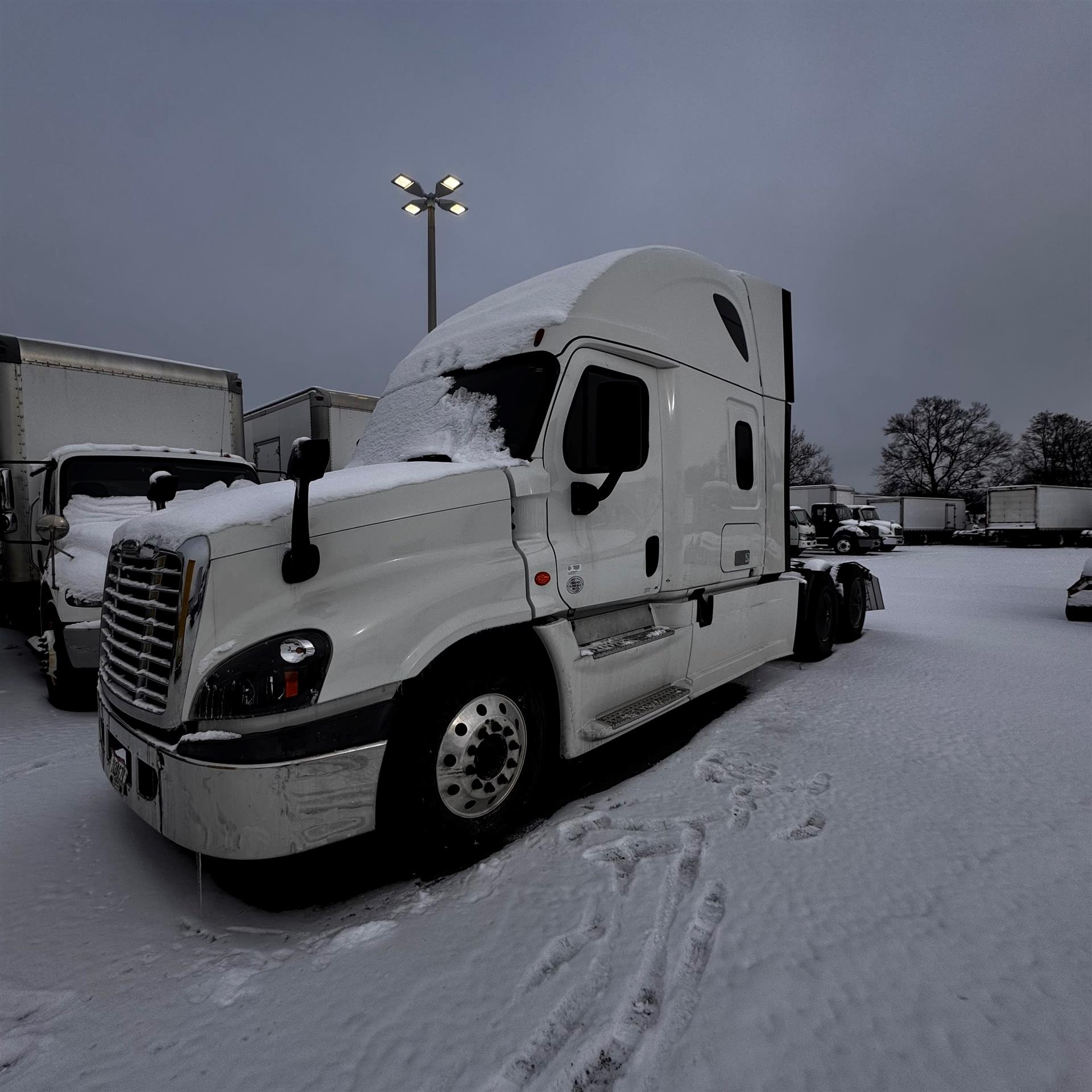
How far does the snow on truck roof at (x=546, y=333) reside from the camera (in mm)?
3633

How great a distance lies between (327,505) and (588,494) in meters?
1.39

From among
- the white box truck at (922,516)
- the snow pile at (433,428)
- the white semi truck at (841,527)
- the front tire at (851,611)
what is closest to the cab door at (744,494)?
the snow pile at (433,428)

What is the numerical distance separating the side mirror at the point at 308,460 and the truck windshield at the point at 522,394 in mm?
1162

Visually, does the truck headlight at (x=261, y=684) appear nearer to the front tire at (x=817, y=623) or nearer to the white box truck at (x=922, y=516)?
the front tire at (x=817, y=623)

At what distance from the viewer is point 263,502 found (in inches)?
109

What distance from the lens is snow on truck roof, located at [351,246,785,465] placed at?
3633mm

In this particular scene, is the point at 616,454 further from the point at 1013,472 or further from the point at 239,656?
the point at 1013,472

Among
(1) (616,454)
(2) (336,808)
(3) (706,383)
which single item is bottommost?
(2) (336,808)

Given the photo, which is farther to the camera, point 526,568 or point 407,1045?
point 526,568

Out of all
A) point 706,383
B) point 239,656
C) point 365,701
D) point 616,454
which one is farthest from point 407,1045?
point 706,383

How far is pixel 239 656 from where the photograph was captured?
2455 mm

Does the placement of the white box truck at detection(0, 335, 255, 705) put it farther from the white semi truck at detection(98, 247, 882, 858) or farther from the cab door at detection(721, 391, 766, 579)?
the cab door at detection(721, 391, 766, 579)

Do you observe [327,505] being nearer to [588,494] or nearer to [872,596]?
[588,494]

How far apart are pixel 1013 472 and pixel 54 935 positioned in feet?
248
